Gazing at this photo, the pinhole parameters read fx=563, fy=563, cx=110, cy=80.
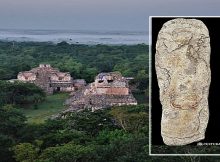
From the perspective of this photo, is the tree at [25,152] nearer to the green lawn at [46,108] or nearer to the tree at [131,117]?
the green lawn at [46,108]

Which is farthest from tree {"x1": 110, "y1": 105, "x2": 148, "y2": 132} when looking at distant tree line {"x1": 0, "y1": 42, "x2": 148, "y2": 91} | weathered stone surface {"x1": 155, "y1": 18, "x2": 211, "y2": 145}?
weathered stone surface {"x1": 155, "y1": 18, "x2": 211, "y2": 145}

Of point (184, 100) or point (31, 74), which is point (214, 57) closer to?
point (184, 100)

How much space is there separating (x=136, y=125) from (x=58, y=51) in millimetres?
1061

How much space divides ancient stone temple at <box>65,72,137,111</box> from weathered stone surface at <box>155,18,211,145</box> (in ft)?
3.63

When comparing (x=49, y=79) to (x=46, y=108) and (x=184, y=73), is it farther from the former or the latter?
(x=184, y=73)

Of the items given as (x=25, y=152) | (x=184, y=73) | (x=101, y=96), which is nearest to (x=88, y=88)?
(x=101, y=96)

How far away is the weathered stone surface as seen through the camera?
3.29m

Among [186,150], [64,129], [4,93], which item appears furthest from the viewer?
[4,93]

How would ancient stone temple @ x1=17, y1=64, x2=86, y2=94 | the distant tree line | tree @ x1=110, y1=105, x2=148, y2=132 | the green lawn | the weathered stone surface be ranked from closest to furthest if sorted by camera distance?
the weathered stone surface
tree @ x1=110, y1=105, x2=148, y2=132
the green lawn
ancient stone temple @ x1=17, y1=64, x2=86, y2=94
the distant tree line

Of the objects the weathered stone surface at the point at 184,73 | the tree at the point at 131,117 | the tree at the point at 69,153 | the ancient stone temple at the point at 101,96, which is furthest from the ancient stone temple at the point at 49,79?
the weathered stone surface at the point at 184,73

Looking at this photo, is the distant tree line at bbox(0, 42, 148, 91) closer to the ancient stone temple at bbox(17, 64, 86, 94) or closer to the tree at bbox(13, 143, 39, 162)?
the ancient stone temple at bbox(17, 64, 86, 94)

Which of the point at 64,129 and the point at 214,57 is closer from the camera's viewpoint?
the point at 214,57

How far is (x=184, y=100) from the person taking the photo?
3.34 metres

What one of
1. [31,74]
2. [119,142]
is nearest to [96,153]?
[119,142]
